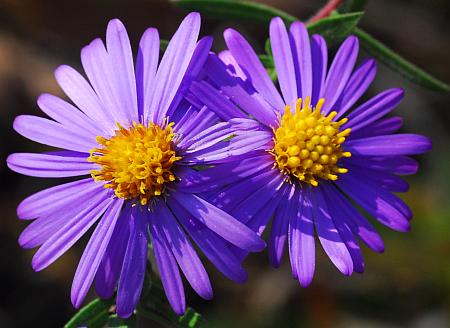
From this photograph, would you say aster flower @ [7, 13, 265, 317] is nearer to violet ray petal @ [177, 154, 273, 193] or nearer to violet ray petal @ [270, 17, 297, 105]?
violet ray petal @ [177, 154, 273, 193]

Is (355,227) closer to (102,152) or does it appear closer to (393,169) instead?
(393,169)

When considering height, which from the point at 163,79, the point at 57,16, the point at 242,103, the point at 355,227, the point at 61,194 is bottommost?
the point at 355,227

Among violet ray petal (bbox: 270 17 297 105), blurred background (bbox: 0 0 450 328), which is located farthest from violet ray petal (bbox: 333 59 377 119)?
blurred background (bbox: 0 0 450 328)

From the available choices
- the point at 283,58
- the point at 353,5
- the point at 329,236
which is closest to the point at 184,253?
the point at 329,236

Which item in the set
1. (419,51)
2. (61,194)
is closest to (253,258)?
(419,51)

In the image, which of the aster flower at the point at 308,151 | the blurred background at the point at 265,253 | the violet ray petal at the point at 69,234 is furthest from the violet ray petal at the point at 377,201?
the blurred background at the point at 265,253

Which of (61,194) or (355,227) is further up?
(61,194)
